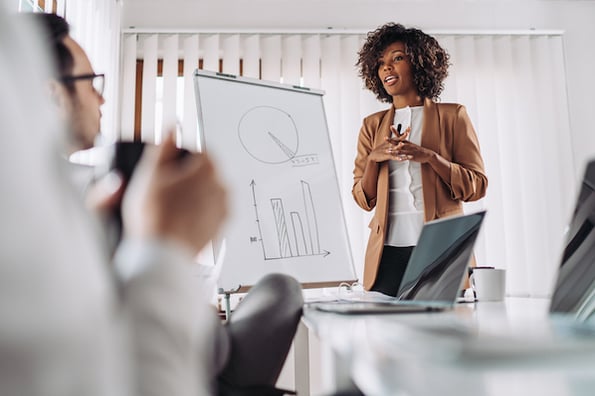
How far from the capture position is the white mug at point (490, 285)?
131cm

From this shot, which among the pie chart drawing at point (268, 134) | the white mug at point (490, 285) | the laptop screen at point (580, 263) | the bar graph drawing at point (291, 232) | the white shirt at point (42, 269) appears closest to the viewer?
the white shirt at point (42, 269)

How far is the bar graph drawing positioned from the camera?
80.7 inches

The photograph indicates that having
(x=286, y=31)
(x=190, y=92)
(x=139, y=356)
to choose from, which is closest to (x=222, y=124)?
(x=190, y=92)

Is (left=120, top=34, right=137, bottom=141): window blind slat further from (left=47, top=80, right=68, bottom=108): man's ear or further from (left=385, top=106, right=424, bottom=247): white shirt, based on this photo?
(left=47, top=80, right=68, bottom=108): man's ear

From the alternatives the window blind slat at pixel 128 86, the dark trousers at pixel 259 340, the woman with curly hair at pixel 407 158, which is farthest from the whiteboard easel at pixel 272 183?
the window blind slat at pixel 128 86

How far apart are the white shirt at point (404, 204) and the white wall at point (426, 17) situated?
5.59 feet

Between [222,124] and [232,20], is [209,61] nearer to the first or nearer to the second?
[232,20]

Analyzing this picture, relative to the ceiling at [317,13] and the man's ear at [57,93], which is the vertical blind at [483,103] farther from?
the man's ear at [57,93]

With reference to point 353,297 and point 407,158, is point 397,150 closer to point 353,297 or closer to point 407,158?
point 407,158

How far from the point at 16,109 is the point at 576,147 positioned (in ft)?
12.1

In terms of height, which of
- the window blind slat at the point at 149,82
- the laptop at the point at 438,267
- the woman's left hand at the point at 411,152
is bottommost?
the laptop at the point at 438,267

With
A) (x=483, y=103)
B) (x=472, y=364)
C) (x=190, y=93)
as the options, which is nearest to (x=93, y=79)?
(x=472, y=364)

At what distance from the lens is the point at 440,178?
198 centimetres

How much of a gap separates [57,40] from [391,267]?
1440 mm
